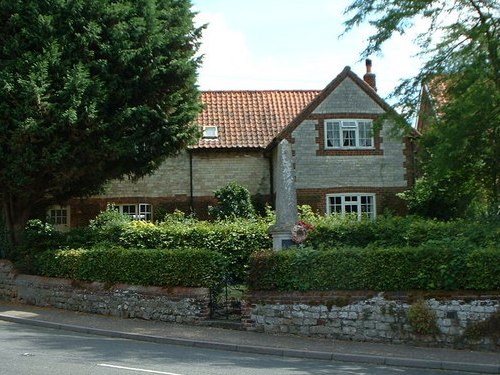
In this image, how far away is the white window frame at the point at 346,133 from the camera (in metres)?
28.3

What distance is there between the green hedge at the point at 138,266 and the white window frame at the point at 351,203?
12.1 metres

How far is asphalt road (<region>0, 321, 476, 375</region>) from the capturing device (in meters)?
10.8

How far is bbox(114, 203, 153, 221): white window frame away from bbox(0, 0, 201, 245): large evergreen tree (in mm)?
7727

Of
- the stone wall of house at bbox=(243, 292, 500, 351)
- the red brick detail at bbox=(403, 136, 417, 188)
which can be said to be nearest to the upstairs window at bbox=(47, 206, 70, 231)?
the red brick detail at bbox=(403, 136, 417, 188)

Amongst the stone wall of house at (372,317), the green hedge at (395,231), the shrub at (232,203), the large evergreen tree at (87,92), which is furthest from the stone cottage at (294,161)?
the stone wall of house at (372,317)

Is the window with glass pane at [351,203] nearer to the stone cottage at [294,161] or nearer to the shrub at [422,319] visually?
the stone cottage at [294,161]

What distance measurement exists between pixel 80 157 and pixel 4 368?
9842 millimetres

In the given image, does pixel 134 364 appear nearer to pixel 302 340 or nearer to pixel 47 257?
pixel 302 340

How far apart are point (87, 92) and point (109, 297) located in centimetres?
558

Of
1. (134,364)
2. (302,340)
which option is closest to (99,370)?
(134,364)

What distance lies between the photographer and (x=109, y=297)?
707 inches

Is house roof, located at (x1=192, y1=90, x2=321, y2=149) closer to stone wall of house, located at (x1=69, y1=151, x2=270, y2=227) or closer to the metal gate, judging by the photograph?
stone wall of house, located at (x1=69, y1=151, x2=270, y2=227)

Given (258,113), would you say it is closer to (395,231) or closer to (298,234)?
(395,231)

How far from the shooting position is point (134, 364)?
37.4 feet
